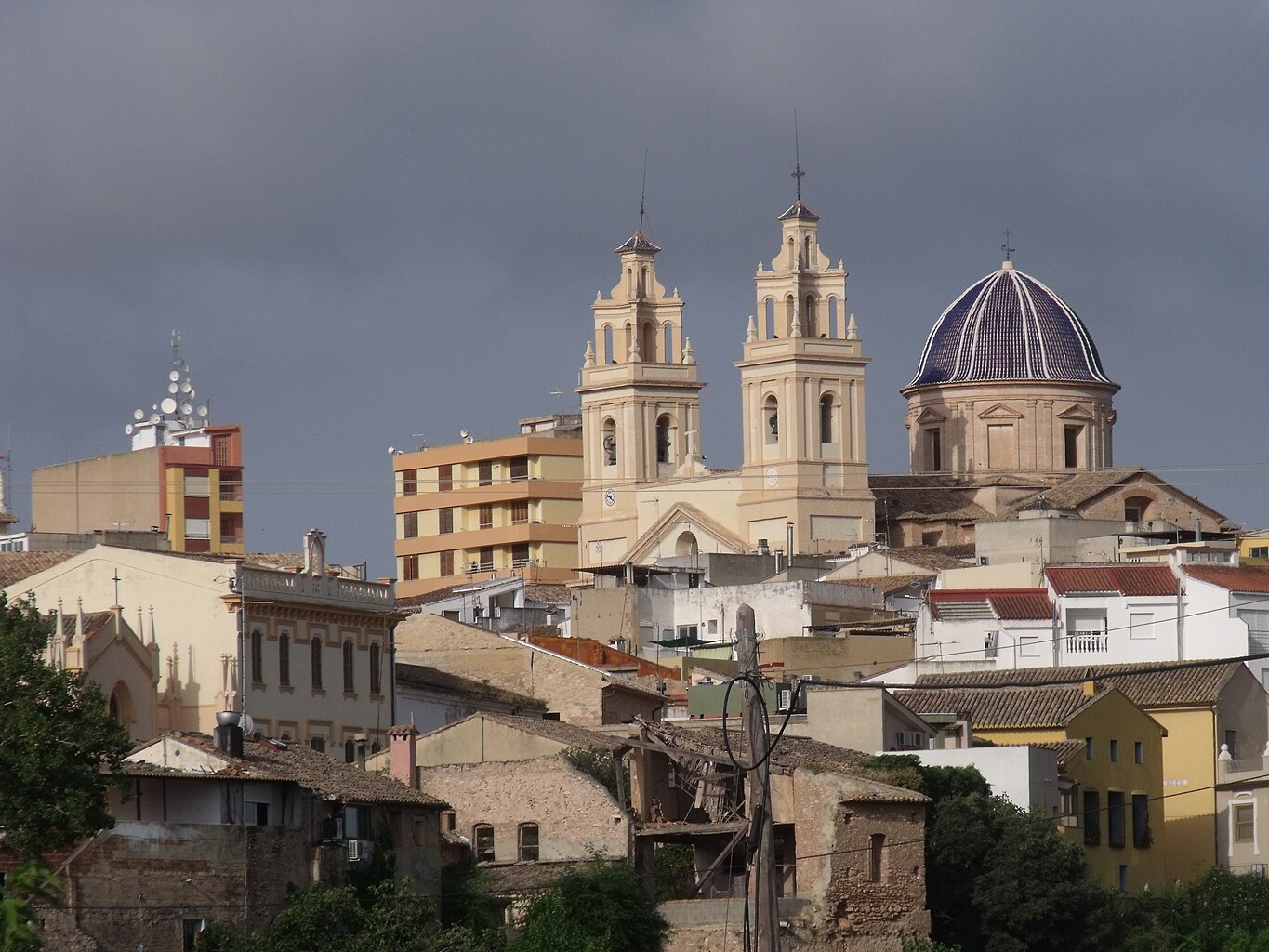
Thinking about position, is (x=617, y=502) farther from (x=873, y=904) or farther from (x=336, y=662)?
(x=873, y=904)

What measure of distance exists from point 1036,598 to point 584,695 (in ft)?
43.6

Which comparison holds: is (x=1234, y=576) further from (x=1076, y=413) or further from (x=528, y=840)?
(x=1076, y=413)

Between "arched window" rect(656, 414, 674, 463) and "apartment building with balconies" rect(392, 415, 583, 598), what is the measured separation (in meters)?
5.74

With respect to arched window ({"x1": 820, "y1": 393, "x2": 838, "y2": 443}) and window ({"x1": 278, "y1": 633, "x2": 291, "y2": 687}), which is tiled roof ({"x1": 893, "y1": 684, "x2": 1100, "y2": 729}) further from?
arched window ({"x1": 820, "y1": 393, "x2": 838, "y2": 443})

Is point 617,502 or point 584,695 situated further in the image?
point 617,502

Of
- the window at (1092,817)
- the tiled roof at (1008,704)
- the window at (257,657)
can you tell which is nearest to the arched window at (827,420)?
the tiled roof at (1008,704)

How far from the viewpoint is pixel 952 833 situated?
48312 millimetres

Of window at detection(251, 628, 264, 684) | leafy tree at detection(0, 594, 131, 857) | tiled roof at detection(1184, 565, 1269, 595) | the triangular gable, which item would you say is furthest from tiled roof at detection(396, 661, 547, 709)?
the triangular gable

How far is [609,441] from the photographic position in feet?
391

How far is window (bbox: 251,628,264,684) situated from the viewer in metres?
55.5

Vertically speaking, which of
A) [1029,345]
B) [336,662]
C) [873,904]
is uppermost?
[1029,345]

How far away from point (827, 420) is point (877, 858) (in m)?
66.0

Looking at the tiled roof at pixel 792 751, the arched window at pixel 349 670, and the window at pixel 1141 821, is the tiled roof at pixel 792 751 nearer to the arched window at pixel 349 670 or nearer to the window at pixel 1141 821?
the window at pixel 1141 821

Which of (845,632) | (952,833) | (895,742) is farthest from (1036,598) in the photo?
(952,833)
